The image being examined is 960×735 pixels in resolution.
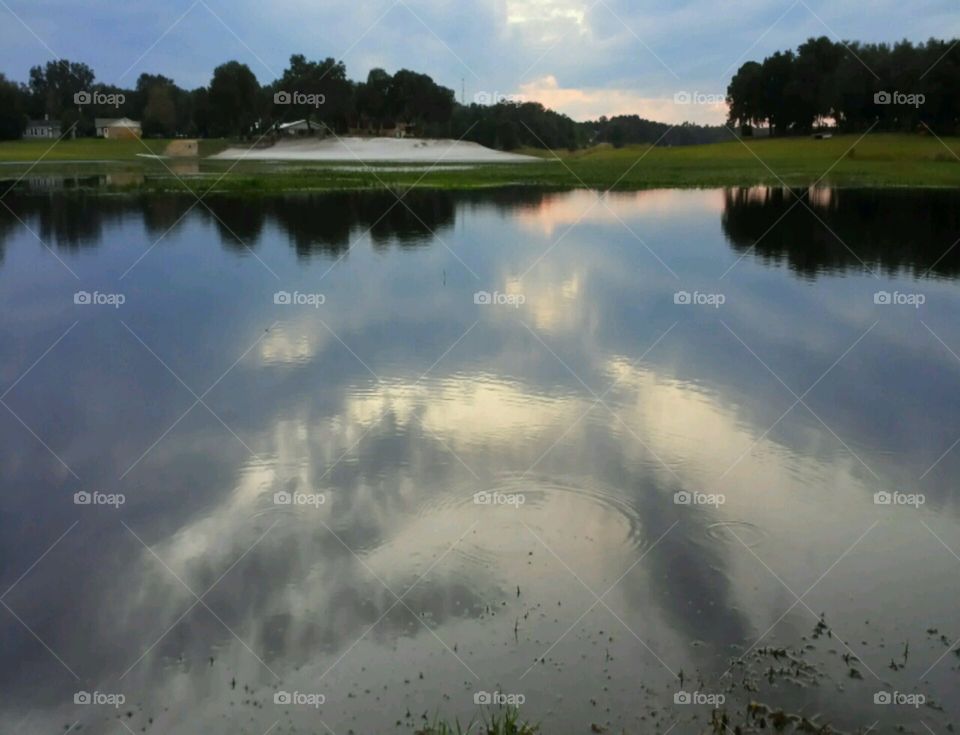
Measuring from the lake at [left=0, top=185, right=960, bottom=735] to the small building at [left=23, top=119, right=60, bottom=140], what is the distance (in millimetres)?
67201

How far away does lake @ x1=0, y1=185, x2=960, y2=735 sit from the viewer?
19.1ft

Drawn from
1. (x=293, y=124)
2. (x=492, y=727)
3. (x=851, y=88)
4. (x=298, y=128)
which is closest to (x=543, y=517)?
(x=492, y=727)

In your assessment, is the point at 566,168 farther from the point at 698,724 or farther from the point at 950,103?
the point at 698,724

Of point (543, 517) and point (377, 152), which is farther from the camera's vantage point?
point (377, 152)

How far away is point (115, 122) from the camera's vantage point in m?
76.5

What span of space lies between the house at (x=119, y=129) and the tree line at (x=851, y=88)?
147 ft

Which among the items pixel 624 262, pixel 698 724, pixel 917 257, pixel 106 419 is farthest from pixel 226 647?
pixel 917 257

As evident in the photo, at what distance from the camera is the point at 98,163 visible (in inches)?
2466

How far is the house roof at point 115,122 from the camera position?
76438mm

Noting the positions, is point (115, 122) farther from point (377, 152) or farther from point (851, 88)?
point (851, 88)

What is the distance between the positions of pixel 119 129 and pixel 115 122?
713 millimetres

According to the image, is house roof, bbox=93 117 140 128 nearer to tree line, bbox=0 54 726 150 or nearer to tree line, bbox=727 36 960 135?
tree line, bbox=0 54 726 150

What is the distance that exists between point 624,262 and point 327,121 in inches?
2414

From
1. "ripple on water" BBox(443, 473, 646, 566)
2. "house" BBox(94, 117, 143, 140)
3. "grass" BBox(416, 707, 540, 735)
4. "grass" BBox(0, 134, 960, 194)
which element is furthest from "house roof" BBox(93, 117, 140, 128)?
"grass" BBox(416, 707, 540, 735)
